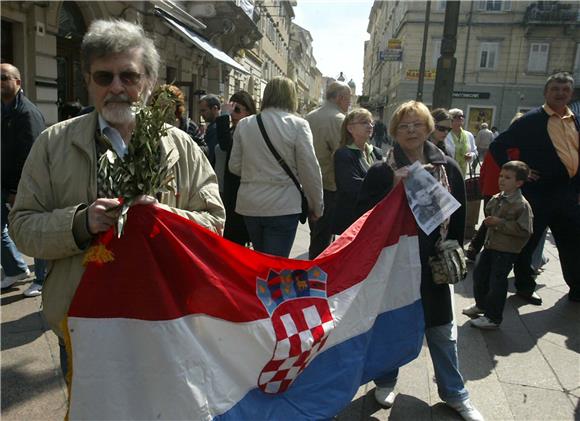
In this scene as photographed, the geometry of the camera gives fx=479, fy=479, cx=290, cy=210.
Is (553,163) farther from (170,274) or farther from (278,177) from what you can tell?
(170,274)

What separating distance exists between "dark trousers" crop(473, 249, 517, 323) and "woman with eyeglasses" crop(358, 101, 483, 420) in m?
1.49

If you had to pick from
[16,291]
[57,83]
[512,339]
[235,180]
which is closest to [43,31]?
[57,83]

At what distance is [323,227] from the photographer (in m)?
5.08

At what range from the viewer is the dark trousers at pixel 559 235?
15.9ft

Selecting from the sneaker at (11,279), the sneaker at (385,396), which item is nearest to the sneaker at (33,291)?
the sneaker at (11,279)

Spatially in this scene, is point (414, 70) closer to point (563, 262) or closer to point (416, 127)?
point (563, 262)

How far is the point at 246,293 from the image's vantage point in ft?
7.09

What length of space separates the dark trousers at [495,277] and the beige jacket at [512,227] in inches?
2.8

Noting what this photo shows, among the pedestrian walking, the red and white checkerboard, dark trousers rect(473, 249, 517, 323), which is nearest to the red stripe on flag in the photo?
the red and white checkerboard

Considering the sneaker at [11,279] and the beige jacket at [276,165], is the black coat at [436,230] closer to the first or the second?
the beige jacket at [276,165]

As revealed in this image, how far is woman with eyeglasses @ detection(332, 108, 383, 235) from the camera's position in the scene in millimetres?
4137

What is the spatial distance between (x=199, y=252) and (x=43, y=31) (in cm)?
874

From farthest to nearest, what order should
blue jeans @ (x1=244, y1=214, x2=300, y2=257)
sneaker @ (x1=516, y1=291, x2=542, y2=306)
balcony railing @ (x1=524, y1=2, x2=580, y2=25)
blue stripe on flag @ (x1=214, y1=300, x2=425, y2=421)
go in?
balcony railing @ (x1=524, y1=2, x2=580, y2=25) < sneaker @ (x1=516, y1=291, x2=542, y2=306) < blue jeans @ (x1=244, y1=214, x2=300, y2=257) < blue stripe on flag @ (x1=214, y1=300, x2=425, y2=421)

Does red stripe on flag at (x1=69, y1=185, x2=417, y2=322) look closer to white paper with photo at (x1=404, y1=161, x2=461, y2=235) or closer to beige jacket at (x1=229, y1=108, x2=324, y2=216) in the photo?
white paper with photo at (x1=404, y1=161, x2=461, y2=235)
